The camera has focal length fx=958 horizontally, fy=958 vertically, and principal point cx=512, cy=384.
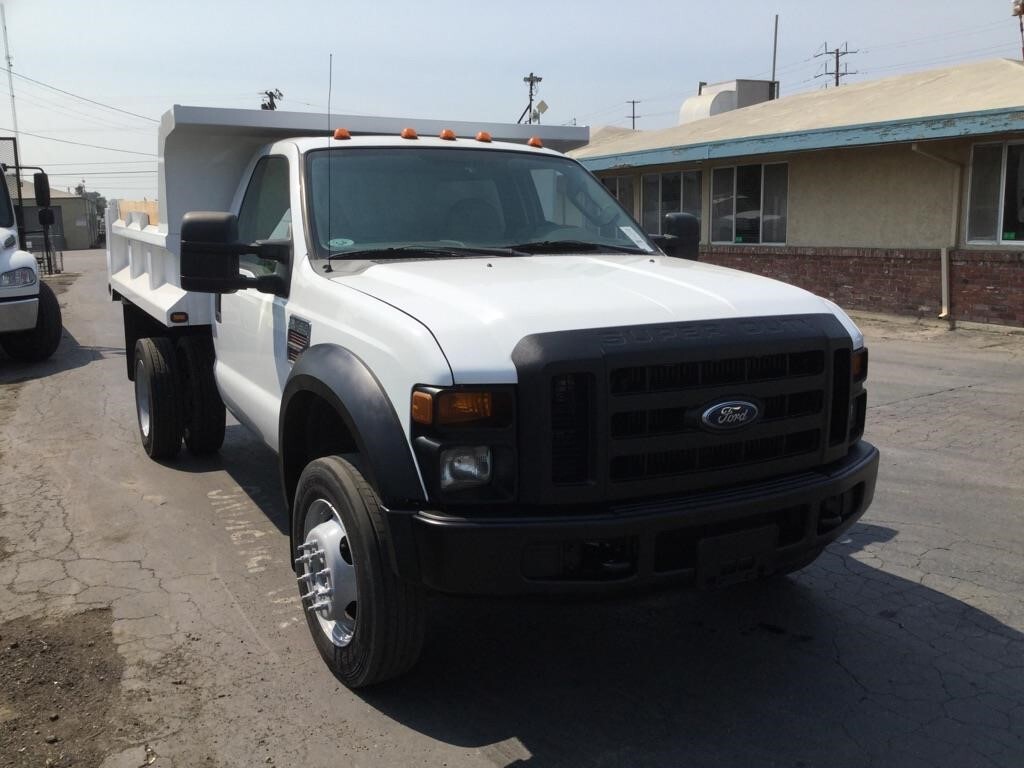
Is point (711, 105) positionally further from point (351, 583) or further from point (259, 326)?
point (351, 583)

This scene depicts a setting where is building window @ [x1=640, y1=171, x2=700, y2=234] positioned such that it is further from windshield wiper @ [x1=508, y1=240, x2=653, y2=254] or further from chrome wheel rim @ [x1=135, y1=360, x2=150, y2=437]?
windshield wiper @ [x1=508, y1=240, x2=653, y2=254]

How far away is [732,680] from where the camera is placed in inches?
147

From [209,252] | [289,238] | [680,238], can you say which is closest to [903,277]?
[680,238]

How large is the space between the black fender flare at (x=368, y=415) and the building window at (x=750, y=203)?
51.9 ft

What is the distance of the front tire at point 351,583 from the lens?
3.29 m

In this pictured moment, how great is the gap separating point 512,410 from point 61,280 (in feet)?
93.2

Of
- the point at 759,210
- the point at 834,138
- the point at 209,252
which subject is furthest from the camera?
the point at 759,210

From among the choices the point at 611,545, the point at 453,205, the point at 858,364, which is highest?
the point at 453,205

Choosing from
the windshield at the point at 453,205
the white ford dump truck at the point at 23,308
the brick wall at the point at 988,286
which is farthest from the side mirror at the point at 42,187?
the brick wall at the point at 988,286

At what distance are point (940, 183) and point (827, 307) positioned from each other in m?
12.9

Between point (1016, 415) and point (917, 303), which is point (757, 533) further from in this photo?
point (917, 303)

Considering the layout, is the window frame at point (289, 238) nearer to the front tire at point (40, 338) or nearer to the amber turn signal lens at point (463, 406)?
the amber turn signal lens at point (463, 406)

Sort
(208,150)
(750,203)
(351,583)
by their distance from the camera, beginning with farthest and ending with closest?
(750,203) → (208,150) → (351,583)

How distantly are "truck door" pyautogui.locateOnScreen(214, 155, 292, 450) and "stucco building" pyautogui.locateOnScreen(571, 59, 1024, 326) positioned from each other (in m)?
11.3
